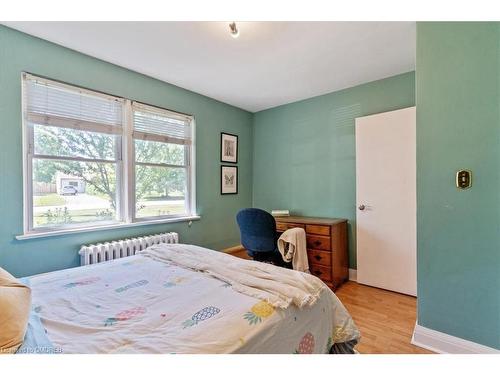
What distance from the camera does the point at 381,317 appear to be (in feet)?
7.22

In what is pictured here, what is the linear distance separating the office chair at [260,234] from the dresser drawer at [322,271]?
0.39m

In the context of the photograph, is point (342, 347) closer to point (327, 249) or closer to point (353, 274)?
point (327, 249)

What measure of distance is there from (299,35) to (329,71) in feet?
2.62

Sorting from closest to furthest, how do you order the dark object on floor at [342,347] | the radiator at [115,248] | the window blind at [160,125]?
1. the dark object on floor at [342,347]
2. the radiator at [115,248]
3. the window blind at [160,125]

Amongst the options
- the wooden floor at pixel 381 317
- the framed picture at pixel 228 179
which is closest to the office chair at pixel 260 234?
the wooden floor at pixel 381 317

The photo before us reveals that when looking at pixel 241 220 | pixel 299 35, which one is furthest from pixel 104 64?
pixel 241 220

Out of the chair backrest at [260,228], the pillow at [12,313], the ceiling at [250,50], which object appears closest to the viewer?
the pillow at [12,313]

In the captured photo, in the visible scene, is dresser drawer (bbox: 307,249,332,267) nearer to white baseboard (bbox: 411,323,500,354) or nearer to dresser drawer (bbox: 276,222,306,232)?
dresser drawer (bbox: 276,222,306,232)

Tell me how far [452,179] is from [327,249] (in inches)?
57.2

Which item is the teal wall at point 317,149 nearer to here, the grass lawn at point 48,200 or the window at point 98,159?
the window at point 98,159

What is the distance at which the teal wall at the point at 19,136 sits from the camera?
1944mm

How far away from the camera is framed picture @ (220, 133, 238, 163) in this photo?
368cm

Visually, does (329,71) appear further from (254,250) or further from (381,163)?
(254,250)
